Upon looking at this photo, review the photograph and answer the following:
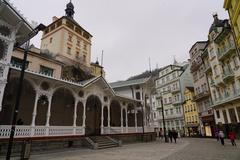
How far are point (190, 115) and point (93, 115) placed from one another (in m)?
30.5

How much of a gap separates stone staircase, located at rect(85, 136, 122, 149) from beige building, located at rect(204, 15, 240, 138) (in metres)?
18.6

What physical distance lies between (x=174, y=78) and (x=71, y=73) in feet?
111

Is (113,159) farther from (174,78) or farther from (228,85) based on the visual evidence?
(174,78)

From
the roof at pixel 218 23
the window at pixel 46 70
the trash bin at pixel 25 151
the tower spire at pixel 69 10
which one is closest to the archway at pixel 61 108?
the window at pixel 46 70

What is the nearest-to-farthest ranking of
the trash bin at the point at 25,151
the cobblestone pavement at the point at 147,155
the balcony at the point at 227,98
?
the trash bin at the point at 25,151, the cobblestone pavement at the point at 147,155, the balcony at the point at 227,98

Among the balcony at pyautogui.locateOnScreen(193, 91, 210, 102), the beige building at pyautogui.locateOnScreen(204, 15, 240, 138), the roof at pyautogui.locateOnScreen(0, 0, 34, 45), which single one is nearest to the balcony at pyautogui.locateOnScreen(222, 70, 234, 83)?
the beige building at pyautogui.locateOnScreen(204, 15, 240, 138)

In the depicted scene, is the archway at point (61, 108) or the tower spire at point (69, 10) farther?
the tower spire at point (69, 10)

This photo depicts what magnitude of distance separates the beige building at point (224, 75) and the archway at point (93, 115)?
19632mm

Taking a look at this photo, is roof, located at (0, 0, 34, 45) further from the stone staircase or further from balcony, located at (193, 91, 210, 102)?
balcony, located at (193, 91, 210, 102)

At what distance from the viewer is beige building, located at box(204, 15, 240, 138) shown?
1038 inches

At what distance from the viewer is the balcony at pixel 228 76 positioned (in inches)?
1050

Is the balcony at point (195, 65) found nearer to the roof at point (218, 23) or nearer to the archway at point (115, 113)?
the roof at point (218, 23)

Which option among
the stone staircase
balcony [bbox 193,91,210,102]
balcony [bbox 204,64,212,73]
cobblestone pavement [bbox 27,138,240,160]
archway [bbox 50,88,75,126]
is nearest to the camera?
cobblestone pavement [bbox 27,138,240,160]

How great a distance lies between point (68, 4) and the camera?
47.2 meters
